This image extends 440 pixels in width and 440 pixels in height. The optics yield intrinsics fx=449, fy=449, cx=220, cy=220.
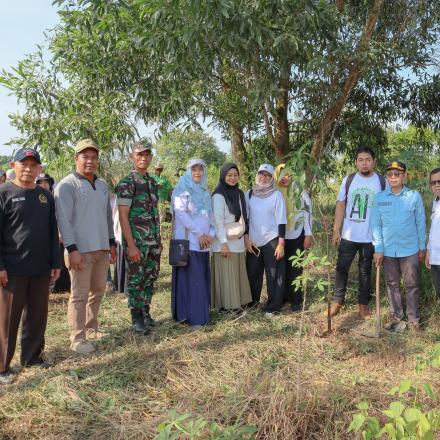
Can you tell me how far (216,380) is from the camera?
2.96 m

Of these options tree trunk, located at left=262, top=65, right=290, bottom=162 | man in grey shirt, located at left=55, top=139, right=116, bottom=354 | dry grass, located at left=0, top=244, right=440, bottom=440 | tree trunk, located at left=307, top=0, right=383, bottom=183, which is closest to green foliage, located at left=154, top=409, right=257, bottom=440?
dry grass, located at left=0, top=244, right=440, bottom=440

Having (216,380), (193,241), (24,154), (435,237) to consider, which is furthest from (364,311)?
(24,154)

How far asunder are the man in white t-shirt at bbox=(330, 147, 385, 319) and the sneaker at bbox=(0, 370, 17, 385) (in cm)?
277

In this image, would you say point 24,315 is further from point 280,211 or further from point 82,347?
point 280,211

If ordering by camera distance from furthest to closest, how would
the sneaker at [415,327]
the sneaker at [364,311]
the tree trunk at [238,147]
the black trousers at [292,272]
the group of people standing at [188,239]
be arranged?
the tree trunk at [238,147]
the black trousers at [292,272]
the sneaker at [364,311]
the sneaker at [415,327]
the group of people standing at [188,239]

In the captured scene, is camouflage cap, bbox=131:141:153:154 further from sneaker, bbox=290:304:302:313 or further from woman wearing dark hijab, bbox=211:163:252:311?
sneaker, bbox=290:304:302:313

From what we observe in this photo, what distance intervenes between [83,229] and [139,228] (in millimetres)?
526

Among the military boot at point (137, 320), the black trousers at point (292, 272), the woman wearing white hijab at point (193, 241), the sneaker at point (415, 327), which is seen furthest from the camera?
the black trousers at point (292, 272)

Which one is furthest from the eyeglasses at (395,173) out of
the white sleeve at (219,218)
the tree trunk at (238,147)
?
the tree trunk at (238,147)

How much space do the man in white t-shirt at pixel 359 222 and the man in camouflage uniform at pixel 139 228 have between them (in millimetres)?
1704

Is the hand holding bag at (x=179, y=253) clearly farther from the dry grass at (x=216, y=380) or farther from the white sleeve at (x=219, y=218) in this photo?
the dry grass at (x=216, y=380)

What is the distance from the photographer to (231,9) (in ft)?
12.7

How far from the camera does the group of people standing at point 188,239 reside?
3090 mm

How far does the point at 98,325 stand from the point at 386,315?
106 inches
